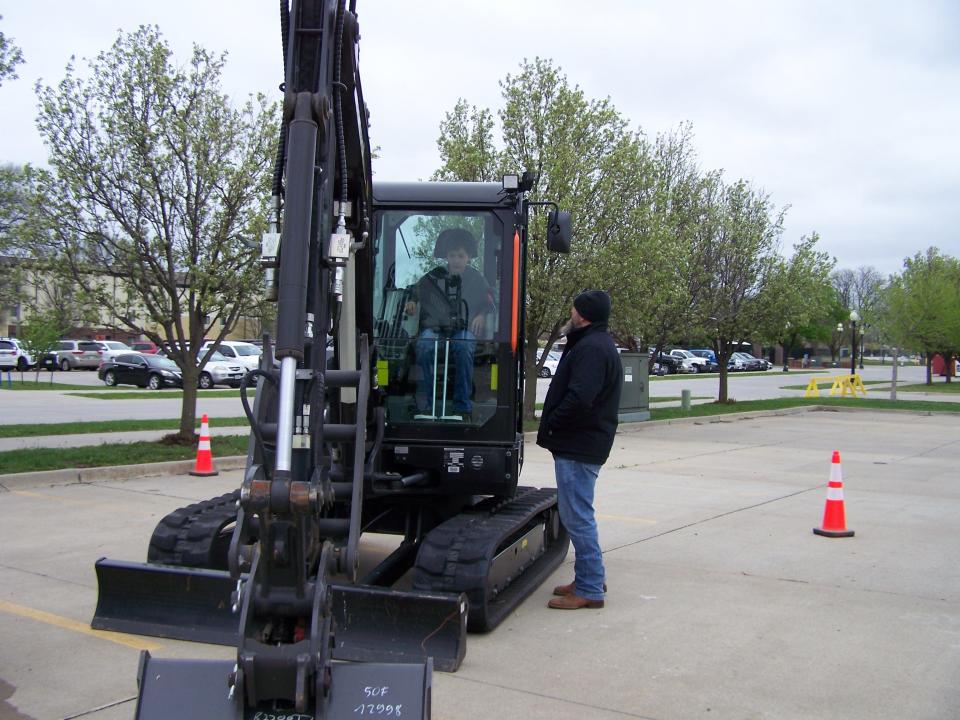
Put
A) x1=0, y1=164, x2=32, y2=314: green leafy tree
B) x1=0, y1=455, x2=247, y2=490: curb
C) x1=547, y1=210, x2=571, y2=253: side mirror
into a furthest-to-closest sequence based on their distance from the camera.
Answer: x1=0, y1=164, x2=32, y2=314: green leafy tree < x1=0, y1=455, x2=247, y2=490: curb < x1=547, y1=210, x2=571, y2=253: side mirror

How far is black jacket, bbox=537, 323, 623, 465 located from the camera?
6.06 metres

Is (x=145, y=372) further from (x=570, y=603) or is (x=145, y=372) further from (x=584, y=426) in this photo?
(x=584, y=426)

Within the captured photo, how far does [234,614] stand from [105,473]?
23.4 feet

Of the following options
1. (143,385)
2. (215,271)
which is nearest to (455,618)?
(215,271)

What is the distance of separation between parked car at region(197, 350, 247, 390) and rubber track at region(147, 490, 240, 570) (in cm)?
2795

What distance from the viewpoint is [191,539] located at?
237 inches

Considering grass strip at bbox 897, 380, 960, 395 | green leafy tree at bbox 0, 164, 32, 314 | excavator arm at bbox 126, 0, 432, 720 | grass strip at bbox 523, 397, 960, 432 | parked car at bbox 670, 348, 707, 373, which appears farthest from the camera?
parked car at bbox 670, 348, 707, 373

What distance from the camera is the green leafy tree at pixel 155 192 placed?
12.6 m

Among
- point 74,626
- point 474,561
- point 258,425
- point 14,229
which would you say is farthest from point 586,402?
point 14,229

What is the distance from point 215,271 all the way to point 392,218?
723cm

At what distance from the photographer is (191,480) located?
11875mm

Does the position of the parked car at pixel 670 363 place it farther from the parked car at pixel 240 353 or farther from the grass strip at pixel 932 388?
the parked car at pixel 240 353

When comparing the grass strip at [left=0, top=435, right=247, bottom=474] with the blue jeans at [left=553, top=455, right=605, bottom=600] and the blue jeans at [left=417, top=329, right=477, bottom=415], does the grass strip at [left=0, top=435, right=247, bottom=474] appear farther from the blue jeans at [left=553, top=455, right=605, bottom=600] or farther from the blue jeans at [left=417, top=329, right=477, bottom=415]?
the blue jeans at [left=553, top=455, right=605, bottom=600]

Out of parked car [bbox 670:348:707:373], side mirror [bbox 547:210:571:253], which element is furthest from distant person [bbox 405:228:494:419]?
parked car [bbox 670:348:707:373]
